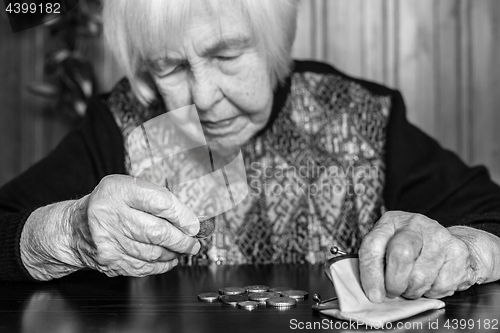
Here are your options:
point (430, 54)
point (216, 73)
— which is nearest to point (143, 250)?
point (216, 73)

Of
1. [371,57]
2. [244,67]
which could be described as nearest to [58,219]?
[244,67]

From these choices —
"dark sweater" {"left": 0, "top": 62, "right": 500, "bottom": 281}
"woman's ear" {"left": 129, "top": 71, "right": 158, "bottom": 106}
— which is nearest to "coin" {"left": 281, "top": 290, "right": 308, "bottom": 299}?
"dark sweater" {"left": 0, "top": 62, "right": 500, "bottom": 281}

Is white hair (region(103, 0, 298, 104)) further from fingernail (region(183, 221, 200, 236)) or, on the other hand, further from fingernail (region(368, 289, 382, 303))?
fingernail (region(368, 289, 382, 303))

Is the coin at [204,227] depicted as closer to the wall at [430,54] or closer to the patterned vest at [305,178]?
the patterned vest at [305,178]

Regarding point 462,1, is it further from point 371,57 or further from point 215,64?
point 215,64

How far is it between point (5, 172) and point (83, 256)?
2020 millimetres

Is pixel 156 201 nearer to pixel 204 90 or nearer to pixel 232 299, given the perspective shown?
pixel 232 299

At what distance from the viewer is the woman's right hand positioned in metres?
0.99

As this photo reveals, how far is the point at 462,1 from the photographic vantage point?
2.68 meters

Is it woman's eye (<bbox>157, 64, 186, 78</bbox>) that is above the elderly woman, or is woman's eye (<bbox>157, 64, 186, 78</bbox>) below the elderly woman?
above

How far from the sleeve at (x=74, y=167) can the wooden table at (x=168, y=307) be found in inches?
12.8

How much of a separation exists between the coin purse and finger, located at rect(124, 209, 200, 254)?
0.86ft

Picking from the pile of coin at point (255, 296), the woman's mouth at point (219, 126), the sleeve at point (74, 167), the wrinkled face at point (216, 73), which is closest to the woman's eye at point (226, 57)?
the wrinkled face at point (216, 73)

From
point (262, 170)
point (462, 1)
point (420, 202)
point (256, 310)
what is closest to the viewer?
point (256, 310)
